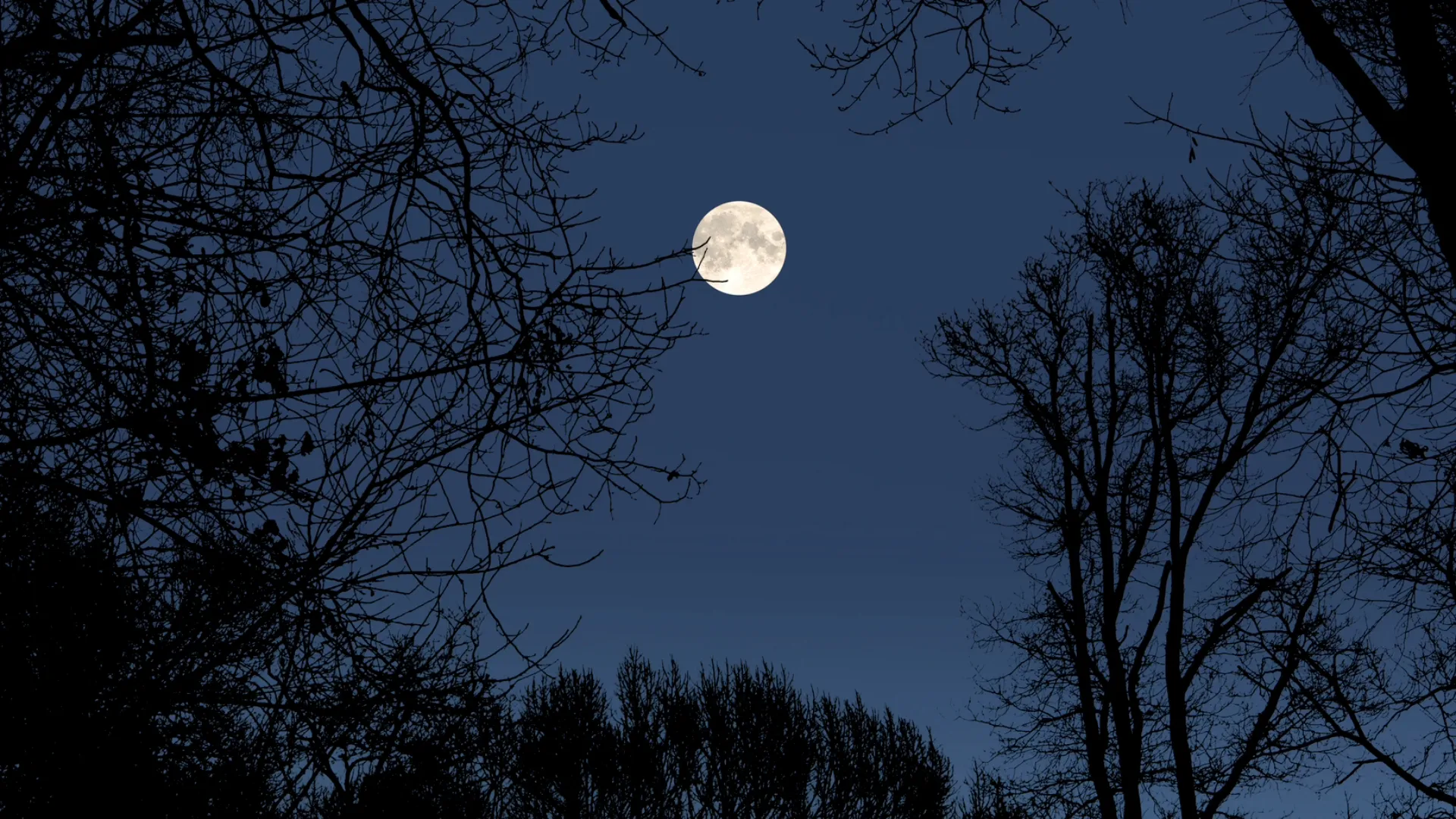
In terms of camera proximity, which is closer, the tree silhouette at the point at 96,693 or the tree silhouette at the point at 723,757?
the tree silhouette at the point at 96,693

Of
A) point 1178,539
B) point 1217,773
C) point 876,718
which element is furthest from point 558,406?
point 876,718

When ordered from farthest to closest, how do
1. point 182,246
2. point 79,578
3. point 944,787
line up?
point 944,787 < point 79,578 < point 182,246

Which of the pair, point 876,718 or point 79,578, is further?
point 876,718

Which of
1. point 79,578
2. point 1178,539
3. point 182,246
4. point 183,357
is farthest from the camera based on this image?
point 1178,539

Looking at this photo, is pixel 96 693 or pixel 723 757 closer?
pixel 96 693

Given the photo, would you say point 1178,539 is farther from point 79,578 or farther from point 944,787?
point 944,787

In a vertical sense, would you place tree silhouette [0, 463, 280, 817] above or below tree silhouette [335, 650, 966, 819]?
below

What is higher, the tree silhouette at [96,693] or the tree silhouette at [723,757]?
the tree silhouette at [723,757]

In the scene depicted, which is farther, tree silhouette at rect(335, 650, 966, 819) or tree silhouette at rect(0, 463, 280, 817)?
tree silhouette at rect(335, 650, 966, 819)

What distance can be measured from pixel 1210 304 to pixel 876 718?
18717mm

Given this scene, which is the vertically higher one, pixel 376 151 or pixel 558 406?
pixel 376 151

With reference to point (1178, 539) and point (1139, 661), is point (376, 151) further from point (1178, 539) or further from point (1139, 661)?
point (1139, 661)

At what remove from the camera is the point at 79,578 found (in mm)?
4750

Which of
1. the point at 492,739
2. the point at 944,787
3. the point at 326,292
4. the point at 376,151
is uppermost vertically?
the point at 944,787
